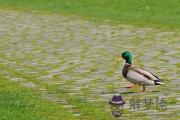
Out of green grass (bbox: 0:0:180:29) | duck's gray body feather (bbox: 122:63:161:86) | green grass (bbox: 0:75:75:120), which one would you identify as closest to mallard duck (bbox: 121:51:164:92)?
duck's gray body feather (bbox: 122:63:161:86)

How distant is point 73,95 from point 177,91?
1.64 meters

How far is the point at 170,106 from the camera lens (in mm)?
8680

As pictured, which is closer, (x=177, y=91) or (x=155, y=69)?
(x=177, y=91)

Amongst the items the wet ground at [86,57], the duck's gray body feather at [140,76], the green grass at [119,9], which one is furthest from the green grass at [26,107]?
the green grass at [119,9]

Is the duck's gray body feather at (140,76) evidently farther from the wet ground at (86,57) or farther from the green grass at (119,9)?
the green grass at (119,9)

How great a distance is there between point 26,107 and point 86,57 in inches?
231

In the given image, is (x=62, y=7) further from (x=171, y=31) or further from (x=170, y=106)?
(x=170, y=106)

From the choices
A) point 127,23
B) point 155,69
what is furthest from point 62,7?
point 155,69

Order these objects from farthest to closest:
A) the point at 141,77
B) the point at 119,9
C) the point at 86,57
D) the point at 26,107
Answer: the point at 119,9 → the point at 86,57 → the point at 141,77 → the point at 26,107

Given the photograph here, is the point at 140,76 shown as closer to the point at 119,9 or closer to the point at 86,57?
the point at 86,57

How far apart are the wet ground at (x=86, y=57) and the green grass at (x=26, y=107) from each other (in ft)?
0.86

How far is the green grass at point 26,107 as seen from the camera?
8227mm

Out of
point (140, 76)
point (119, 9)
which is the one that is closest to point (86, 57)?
point (140, 76)

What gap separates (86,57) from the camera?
14633 mm
